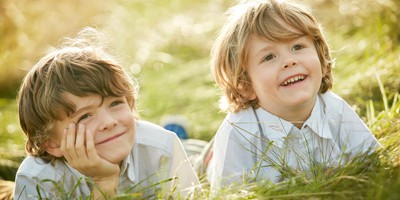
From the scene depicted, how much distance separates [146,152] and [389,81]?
1.93m

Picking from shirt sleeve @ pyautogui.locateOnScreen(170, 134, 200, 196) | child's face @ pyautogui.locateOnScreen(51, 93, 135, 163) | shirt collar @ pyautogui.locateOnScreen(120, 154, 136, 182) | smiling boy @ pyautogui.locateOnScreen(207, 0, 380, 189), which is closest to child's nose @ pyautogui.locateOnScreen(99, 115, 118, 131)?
child's face @ pyautogui.locateOnScreen(51, 93, 135, 163)

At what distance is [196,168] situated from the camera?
436 centimetres

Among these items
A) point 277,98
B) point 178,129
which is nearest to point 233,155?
point 277,98

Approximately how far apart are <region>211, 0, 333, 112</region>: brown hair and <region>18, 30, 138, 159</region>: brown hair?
0.58 m

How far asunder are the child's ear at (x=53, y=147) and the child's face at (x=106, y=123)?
46 mm

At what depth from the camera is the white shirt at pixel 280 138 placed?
10.7ft

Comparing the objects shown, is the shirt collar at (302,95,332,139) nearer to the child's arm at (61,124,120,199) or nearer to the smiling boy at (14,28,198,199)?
the smiling boy at (14,28,198,199)

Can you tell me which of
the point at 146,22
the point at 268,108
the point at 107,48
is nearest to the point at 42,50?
the point at 146,22

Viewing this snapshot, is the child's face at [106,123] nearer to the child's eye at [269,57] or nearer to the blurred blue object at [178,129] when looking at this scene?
the child's eye at [269,57]

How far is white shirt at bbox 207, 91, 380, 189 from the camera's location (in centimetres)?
325

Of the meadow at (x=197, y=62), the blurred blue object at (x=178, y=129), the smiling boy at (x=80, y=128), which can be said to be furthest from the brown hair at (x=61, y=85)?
the blurred blue object at (x=178, y=129)

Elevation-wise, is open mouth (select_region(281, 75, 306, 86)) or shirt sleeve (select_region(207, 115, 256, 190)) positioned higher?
open mouth (select_region(281, 75, 306, 86))

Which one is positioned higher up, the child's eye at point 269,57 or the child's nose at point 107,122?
the child's eye at point 269,57

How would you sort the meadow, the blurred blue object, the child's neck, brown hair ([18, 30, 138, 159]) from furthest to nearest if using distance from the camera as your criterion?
the blurred blue object, the child's neck, brown hair ([18, 30, 138, 159]), the meadow
